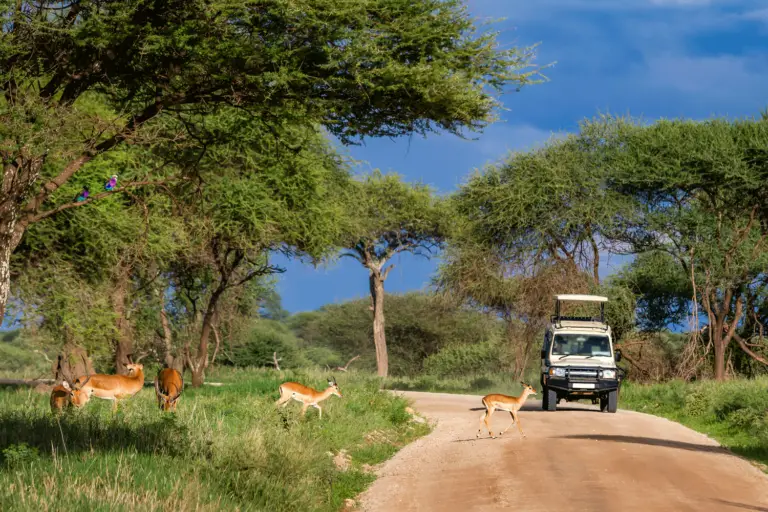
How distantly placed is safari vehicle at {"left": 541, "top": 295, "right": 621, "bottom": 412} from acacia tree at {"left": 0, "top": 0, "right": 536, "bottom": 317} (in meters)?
11.2

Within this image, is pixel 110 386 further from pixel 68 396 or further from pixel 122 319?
pixel 122 319

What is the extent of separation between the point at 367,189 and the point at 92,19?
132 feet

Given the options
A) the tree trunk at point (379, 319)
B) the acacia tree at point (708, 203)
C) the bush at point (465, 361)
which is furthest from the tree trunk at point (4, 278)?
the bush at point (465, 361)

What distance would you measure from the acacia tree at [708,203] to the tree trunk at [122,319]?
21.2 m

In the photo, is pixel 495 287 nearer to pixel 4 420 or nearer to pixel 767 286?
pixel 767 286

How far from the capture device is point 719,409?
76.6 ft

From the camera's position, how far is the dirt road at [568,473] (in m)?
11.9

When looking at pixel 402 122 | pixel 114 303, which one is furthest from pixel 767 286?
pixel 402 122

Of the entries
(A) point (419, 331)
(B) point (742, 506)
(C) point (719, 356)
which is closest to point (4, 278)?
(B) point (742, 506)

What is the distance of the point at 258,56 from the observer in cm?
1363

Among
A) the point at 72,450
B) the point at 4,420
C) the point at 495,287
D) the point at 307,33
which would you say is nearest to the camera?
the point at 72,450

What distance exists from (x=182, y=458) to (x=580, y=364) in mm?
14472

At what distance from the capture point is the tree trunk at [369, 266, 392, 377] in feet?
168

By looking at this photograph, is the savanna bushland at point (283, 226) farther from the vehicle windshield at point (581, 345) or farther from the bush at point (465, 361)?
the vehicle windshield at point (581, 345)
